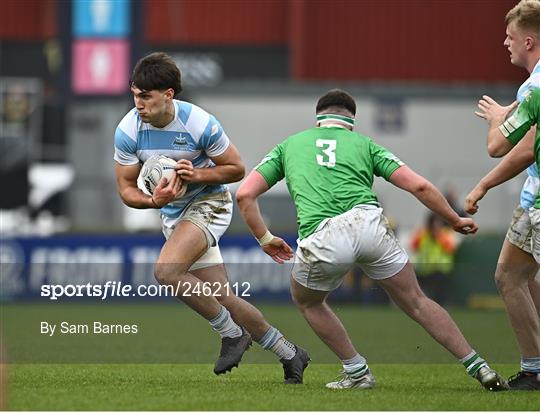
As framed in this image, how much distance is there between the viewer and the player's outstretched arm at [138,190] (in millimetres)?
9156

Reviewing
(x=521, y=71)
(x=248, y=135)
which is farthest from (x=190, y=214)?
(x=521, y=71)

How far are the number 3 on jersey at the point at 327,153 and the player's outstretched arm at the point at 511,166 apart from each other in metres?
0.92

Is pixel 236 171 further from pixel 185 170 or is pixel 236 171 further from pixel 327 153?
pixel 327 153

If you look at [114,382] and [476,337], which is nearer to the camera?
[114,382]

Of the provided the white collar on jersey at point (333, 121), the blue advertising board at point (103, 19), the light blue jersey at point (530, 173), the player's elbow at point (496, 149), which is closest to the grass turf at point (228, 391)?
the light blue jersey at point (530, 173)

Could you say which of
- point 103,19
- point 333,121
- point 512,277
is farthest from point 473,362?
point 103,19

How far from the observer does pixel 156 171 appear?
30.5ft

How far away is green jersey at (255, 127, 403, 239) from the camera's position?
8922mm

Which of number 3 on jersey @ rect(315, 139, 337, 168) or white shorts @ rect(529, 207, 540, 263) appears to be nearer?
white shorts @ rect(529, 207, 540, 263)

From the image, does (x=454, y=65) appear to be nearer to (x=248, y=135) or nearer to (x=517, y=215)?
(x=248, y=135)

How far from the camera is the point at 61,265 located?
19625 mm

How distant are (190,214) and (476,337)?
551cm

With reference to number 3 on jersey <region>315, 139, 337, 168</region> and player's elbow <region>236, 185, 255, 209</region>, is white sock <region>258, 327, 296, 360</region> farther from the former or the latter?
number 3 on jersey <region>315, 139, 337, 168</region>

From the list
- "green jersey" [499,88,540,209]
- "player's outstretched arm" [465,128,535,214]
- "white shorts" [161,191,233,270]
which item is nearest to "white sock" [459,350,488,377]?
"player's outstretched arm" [465,128,535,214]
